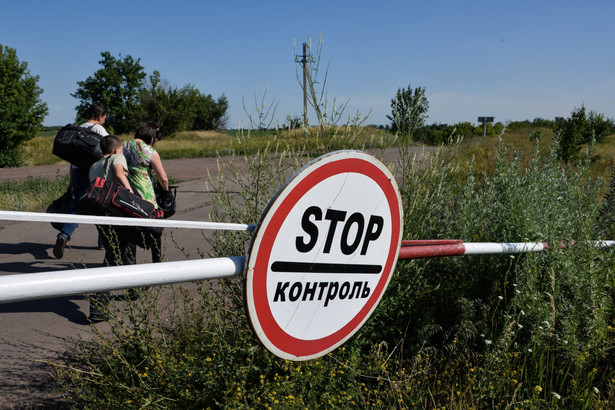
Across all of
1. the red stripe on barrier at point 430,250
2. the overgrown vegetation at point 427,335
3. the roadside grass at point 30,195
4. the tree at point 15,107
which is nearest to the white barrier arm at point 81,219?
the red stripe on barrier at point 430,250

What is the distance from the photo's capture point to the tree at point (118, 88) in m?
66.3

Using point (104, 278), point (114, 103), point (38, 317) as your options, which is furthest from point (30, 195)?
point (114, 103)

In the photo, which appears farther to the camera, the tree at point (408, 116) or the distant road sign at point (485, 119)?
the distant road sign at point (485, 119)

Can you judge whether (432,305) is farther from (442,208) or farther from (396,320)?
(442,208)

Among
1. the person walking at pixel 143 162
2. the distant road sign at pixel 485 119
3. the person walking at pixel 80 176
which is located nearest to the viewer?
the person walking at pixel 143 162

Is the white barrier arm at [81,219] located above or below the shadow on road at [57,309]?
above

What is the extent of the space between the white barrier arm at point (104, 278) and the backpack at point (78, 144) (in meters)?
5.36

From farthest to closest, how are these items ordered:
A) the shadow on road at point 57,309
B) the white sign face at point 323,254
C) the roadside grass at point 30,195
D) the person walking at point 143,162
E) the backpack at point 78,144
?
the roadside grass at point 30,195, the backpack at point 78,144, the person walking at point 143,162, the shadow on road at point 57,309, the white sign face at point 323,254

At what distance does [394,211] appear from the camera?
69.0 inches

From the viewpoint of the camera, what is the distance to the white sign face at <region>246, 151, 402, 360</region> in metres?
1.37

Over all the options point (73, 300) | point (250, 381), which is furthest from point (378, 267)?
point (73, 300)

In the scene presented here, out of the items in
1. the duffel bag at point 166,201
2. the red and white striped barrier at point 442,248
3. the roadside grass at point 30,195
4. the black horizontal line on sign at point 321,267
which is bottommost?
the roadside grass at point 30,195

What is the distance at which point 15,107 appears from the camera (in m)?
30.0

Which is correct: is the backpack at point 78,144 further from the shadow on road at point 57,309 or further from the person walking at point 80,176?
the shadow on road at point 57,309
